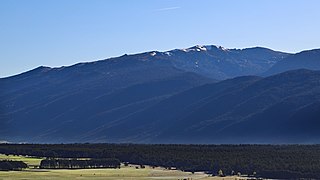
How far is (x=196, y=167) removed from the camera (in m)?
134

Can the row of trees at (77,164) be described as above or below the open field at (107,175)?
above

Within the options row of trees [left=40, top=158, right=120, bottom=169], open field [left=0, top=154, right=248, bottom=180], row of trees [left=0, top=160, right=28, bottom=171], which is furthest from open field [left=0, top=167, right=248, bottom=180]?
row of trees [left=40, top=158, right=120, bottom=169]

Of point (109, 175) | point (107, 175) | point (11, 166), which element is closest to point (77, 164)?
point (11, 166)

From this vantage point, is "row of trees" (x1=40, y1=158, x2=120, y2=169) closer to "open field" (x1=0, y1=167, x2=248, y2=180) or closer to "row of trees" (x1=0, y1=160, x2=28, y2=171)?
"row of trees" (x1=0, y1=160, x2=28, y2=171)

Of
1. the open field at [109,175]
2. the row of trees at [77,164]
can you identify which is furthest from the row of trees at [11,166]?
the row of trees at [77,164]

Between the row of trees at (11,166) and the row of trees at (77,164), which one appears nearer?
the row of trees at (11,166)

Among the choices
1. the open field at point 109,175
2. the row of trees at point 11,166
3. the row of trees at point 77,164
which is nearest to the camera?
the open field at point 109,175

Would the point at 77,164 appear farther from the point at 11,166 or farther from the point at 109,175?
the point at 109,175

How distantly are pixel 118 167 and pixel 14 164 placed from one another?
742 inches

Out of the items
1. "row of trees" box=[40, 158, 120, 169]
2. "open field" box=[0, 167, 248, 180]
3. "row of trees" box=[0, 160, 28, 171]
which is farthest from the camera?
"row of trees" box=[40, 158, 120, 169]

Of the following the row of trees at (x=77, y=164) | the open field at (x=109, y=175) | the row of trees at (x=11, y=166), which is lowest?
the open field at (x=109, y=175)

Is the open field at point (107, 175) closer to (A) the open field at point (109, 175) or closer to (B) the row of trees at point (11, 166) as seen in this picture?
(A) the open field at point (109, 175)

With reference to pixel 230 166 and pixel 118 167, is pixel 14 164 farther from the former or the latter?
pixel 230 166

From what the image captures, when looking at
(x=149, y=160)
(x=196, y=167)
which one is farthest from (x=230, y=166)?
(x=149, y=160)
